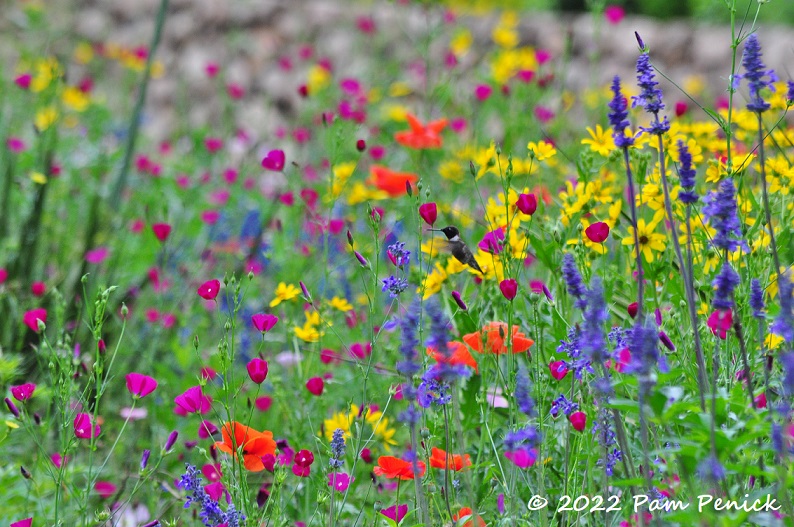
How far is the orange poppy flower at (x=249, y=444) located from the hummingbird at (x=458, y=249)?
544 mm

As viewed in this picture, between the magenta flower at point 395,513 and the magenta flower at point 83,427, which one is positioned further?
the magenta flower at point 83,427

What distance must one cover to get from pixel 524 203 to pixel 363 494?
817 millimetres

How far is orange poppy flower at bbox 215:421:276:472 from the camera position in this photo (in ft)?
5.29

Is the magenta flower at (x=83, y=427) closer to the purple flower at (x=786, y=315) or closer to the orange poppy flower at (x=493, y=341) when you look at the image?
the orange poppy flower at (x=493, y=341)

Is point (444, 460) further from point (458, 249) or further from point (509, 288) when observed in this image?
point (458, 249)

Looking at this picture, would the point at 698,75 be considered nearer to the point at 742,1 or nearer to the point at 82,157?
the point at 742,1

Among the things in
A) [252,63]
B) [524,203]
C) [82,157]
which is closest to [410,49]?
[252,63]

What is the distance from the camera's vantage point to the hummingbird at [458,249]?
1.87 meters

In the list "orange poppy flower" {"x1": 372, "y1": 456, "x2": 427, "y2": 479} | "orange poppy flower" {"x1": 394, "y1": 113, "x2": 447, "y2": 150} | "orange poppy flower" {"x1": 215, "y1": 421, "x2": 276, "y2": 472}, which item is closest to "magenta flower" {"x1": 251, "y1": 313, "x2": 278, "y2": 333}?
"orange poppy flower" {"x1": 215, "y1": 421, "x2": 276, "y2": 472}

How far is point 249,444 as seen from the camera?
5.32 feet

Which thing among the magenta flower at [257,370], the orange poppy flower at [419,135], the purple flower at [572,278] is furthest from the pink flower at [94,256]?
the purple flower at [572,278]

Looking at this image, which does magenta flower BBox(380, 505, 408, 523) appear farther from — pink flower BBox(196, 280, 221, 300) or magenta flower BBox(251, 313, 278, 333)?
pink flower BBox(196, 280, 221, 300)

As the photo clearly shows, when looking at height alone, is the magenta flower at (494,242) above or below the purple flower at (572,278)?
below

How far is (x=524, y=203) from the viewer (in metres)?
1.73
